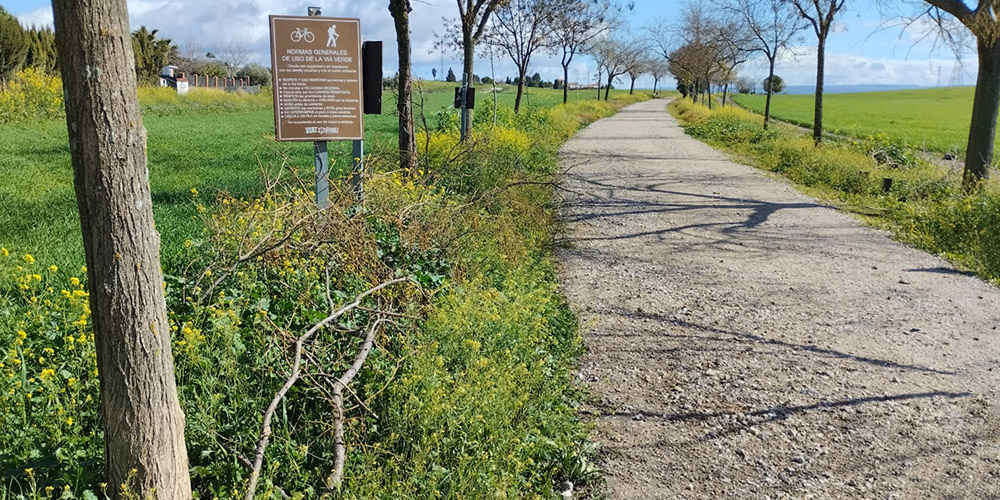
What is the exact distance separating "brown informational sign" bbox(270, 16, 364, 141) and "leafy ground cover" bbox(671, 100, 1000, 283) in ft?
21.3

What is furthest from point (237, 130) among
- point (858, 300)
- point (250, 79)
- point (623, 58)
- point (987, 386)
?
point (250, 79)

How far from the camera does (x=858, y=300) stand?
639 centimetres

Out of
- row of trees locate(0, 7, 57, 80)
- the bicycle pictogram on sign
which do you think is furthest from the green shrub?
the bicycle pictogram on sign

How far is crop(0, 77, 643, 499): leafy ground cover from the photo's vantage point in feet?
9.88

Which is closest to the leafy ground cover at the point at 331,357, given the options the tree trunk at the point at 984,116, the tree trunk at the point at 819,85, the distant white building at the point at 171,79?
the tree trunk at the point at 984,116

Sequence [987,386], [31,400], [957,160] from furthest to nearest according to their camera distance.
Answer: [957,160] < [987,386] < [31,400]

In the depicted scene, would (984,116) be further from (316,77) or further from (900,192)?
(316,77)

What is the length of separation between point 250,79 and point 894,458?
213 feet

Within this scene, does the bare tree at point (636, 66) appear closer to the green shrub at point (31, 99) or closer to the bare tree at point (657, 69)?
the bare tree at point (657, 69)

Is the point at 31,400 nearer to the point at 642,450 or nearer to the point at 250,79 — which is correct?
the point at 642,450

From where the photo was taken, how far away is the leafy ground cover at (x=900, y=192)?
27.8ft

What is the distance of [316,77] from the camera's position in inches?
244

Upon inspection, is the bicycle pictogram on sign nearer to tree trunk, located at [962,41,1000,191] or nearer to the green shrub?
tree trunk, located at [962,41,1000,191]

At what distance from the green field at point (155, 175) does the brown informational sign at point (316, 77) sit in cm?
32
